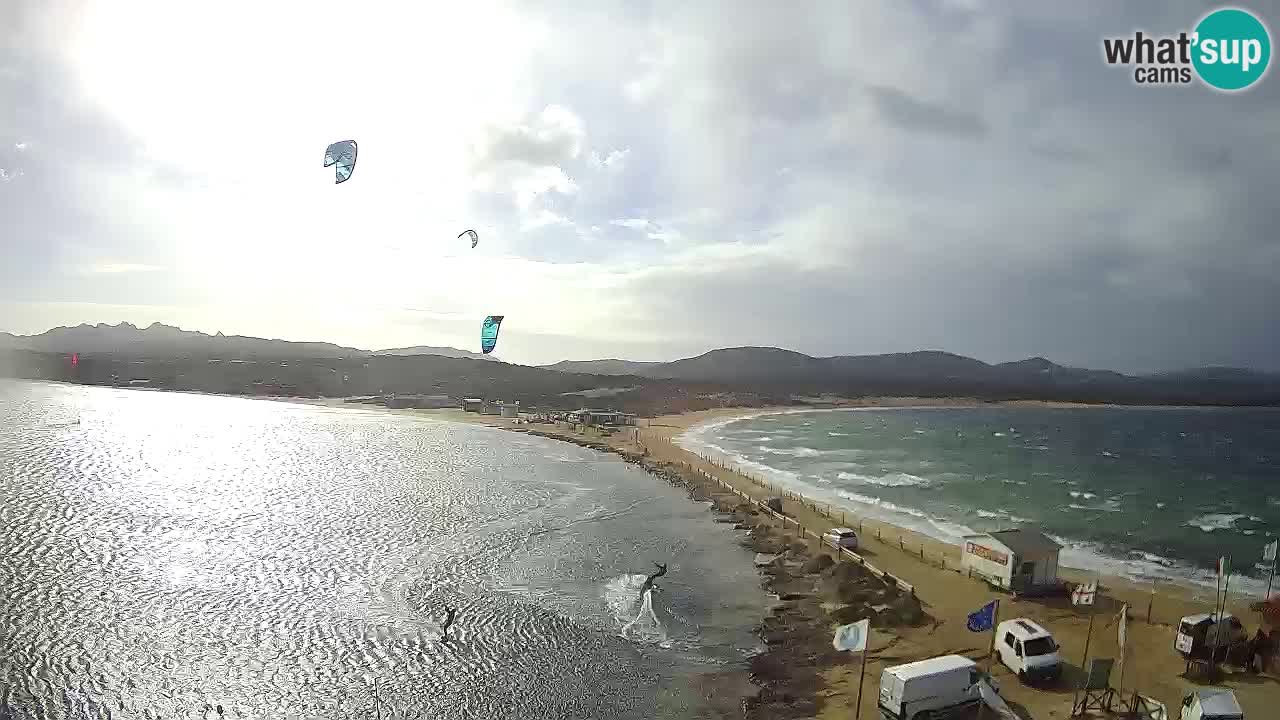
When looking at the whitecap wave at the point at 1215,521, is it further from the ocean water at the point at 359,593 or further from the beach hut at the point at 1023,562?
the ocean water at the point at 359,593

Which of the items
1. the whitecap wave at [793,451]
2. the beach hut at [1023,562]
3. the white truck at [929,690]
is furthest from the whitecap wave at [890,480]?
the white truck at [929,690]

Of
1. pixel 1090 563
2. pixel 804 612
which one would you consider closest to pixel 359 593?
pixel 804 612

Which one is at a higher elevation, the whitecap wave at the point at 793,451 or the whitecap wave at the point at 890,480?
the whitecap wave at the point at 793,451

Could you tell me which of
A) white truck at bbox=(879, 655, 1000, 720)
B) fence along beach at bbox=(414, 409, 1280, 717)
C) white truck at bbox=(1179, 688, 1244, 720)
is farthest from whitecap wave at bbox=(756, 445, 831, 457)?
white truck at bbox=(1179, 688, 1244, 720)

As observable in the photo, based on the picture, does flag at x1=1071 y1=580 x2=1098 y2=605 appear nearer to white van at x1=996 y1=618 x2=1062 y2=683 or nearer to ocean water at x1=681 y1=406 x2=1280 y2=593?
white van at x1=996 y1=618 x2=1062 y2=683

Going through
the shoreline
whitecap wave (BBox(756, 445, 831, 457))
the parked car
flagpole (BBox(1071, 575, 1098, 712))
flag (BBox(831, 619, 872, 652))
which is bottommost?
the shoreline

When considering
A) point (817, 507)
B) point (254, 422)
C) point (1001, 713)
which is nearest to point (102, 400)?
point (254, 422)

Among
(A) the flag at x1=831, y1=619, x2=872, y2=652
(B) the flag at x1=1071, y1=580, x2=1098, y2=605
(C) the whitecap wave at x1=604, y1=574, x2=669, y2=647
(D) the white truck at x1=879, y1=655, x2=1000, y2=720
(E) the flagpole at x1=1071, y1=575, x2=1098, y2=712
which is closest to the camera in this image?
(D) the white truck at x1=879, y1=655, x2=1000, y2=720

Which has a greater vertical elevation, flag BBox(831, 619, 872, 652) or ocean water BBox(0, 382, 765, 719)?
flag BBox(831, 619, 872, 652)
